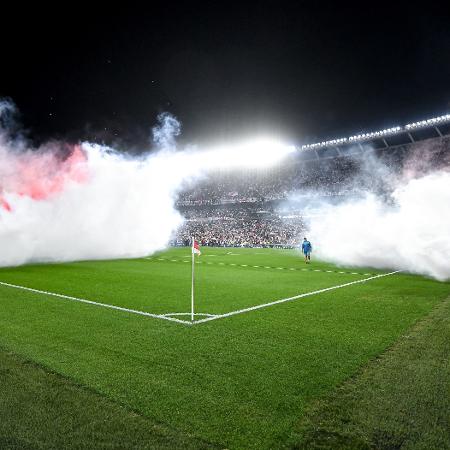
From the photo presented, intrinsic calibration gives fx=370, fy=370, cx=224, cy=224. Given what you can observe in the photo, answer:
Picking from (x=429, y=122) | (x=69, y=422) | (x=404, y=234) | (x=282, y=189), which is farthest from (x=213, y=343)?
(x=282, y=189)

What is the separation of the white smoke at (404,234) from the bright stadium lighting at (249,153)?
2781cm

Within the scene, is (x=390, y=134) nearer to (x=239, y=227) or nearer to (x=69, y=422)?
(x=239, y=227)

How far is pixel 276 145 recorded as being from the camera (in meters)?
49.2

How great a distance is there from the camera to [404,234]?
16.0 meters

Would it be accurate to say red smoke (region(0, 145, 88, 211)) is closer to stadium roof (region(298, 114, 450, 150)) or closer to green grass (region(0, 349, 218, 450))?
green grass (region(0, 349, 218, 450))

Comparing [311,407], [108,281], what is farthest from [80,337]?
[108,281]

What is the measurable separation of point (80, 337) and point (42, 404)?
7.97 feet

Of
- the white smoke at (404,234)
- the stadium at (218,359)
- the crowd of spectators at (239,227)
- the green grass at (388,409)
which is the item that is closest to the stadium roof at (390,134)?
the crowd of spectators at (239,227)

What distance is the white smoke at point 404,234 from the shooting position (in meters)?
14.0

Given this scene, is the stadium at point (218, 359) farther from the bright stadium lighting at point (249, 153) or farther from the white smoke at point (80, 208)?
the bright stadium lighting at point (249, 153)

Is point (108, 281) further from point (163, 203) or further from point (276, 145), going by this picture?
point (276, 145)

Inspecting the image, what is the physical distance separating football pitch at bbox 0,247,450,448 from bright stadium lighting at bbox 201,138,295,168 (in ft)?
129

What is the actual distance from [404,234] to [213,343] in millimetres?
12999

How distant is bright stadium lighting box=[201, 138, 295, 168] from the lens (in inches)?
1937
